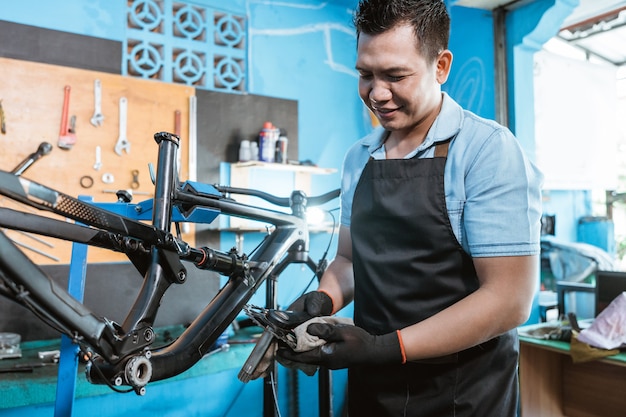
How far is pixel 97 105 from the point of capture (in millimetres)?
2545

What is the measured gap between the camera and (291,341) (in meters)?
1.04

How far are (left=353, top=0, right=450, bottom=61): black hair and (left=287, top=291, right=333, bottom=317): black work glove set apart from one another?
63 cm

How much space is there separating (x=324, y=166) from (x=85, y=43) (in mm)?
1555

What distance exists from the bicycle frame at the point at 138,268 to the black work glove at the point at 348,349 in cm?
31

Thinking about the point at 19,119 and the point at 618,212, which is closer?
the point at 19,119

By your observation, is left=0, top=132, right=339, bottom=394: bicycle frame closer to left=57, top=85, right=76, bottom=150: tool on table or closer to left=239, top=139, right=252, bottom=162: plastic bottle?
left=57, top=85, right=76, bottom=150: tool on table

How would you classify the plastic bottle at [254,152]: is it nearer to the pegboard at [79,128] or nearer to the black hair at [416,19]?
the pegboard at [79,128]

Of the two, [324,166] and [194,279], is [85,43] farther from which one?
[324,166]

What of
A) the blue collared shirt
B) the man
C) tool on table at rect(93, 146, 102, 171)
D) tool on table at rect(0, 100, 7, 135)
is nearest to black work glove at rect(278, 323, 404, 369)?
the man

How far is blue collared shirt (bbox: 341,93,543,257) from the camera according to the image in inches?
40.4

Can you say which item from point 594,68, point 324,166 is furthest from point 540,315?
point 594,68

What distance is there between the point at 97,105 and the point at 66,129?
7.7 inches

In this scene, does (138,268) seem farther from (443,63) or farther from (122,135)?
(122,135)

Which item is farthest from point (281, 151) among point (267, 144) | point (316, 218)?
point (316, 218)
